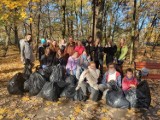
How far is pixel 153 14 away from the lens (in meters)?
26.6

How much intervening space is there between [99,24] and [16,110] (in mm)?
7592

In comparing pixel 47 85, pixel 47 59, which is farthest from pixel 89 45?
pixel 47 85

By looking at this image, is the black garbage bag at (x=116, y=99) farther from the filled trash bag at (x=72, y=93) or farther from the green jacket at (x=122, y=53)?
the green jacket at (x=122, y=53)

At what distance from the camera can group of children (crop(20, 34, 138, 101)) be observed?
7.35m

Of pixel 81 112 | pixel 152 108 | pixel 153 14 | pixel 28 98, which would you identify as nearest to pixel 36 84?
pixel 28 98

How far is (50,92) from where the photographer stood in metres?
7.18

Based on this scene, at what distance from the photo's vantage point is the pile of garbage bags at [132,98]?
6.77 metres

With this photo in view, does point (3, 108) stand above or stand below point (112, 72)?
below

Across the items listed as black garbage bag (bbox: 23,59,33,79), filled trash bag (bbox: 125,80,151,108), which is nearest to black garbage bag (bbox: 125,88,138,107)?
filled trash bag (bbox: 125,80,151,108)

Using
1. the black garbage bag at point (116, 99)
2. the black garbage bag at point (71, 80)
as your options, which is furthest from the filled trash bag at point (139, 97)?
the black garbage bag at point (71, 80)

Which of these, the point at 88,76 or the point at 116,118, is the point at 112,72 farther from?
the point at 116,118

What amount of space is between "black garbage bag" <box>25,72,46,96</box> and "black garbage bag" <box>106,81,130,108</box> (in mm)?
2099

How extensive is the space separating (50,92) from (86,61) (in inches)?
92.5

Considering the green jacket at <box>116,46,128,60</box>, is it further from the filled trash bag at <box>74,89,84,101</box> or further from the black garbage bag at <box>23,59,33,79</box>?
the black garbage bag at <box>23,59,33,79</box>
